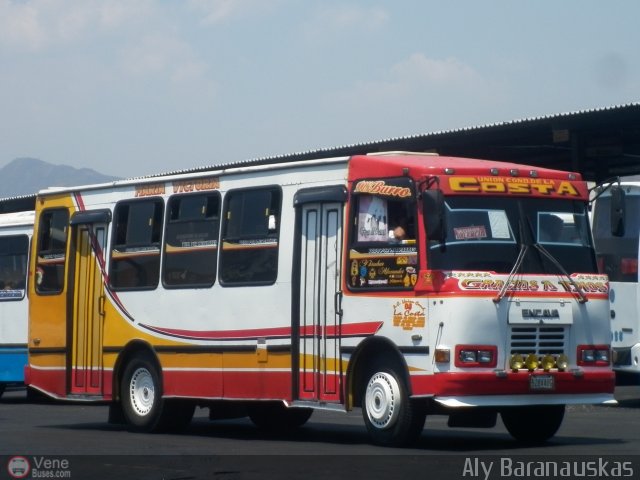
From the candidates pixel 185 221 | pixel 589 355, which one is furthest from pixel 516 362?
pixel 185 221

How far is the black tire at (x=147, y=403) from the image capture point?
1702 cm

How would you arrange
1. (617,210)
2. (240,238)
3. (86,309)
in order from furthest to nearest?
(86,309) → (240,238) → (617,210)

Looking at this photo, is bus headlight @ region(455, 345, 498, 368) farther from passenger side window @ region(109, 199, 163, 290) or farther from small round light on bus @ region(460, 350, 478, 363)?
Answer: passenger side window @ region(109, 199, 163, 290)

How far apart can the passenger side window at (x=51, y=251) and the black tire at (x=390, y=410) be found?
5.89m

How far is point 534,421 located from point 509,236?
2.15 m

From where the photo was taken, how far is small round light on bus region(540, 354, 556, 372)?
1392cm

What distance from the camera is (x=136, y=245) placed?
17.6 metres

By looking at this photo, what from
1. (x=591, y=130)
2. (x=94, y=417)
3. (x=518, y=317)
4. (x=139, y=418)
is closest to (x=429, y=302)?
(x=518, y=317)

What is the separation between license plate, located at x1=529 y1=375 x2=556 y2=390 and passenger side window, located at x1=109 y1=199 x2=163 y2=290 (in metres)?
5.44

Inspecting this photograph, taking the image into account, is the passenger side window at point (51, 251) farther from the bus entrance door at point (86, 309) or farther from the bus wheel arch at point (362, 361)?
the bus wheel arch at point (362, 361)

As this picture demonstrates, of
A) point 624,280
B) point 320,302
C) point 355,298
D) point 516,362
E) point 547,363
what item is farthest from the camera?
point 624,280

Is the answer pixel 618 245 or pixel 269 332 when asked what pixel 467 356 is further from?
pixel 618 245

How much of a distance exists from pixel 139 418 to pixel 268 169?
371 cm

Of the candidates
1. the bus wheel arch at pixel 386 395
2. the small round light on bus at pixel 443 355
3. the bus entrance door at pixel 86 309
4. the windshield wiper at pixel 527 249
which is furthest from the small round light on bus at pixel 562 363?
the bus entrance door at pixel 86 309
